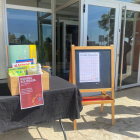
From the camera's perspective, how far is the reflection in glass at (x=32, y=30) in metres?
3.77

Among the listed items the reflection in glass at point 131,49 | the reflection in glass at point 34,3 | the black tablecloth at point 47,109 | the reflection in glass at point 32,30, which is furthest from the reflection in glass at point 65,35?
the black tablecloth at point 47,109

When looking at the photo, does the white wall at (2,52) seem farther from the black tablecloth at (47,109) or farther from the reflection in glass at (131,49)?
the reflection in glass at (131,49)

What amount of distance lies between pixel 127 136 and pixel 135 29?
3.18 metres

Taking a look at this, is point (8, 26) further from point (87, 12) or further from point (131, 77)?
point (131, 77)

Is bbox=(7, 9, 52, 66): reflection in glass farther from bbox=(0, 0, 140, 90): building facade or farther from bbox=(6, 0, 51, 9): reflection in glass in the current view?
bbox=(6, 0, 51, 9): reflection in glass

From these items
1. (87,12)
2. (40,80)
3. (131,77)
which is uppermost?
(87,12)

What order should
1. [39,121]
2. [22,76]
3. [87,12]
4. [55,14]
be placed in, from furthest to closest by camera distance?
[55,14], [87,12], [39,121], [22,76]

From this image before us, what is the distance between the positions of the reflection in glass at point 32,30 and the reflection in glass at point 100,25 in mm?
1401

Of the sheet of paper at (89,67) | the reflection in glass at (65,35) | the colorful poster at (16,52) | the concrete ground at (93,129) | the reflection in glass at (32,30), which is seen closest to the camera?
the colorful poster at (16,52)

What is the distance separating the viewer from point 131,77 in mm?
4594

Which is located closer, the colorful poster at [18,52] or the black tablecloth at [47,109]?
the black tablecloth at [47,109]

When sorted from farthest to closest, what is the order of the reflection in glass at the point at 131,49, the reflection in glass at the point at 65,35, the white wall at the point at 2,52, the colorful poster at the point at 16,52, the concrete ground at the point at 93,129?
1. the reflection in glass at the point at 131,49
2. the reflection in glass at the point at 65,35
3. the white wall at the point at 2,52
4. the concrete ground at the point at 93,129
5. the colorful poster at the point at 16,52

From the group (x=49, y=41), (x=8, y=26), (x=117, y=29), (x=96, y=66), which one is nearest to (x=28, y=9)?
(x=8, y=26)

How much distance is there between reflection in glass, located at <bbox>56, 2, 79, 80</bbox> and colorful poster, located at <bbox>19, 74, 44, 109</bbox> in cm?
226
